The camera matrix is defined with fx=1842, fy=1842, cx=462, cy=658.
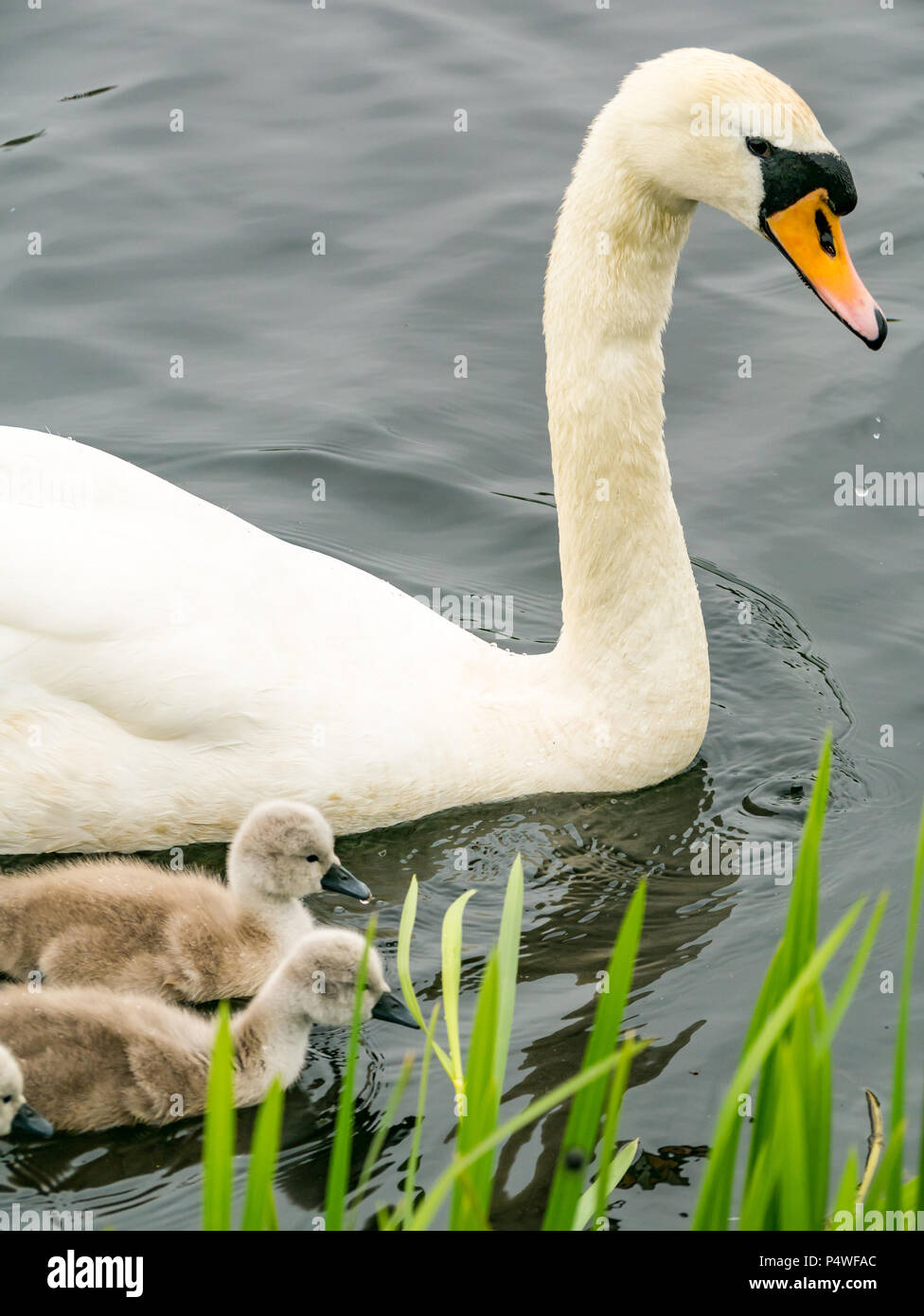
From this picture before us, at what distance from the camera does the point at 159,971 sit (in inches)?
203

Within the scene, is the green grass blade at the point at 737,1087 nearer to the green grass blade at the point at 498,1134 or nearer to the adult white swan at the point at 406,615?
Result: the green grass blade at the point at 498,1134

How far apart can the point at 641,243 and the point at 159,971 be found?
2634 mm

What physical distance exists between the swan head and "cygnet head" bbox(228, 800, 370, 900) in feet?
7.13

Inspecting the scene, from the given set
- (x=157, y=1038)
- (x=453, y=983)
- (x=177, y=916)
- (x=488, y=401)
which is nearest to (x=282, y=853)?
(x=177, y=916)

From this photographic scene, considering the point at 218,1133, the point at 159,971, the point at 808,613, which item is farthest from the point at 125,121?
the point at 218,1133

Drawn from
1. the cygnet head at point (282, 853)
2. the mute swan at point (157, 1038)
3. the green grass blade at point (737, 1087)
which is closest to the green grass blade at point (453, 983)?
the green grass blade at point (737, 1087)

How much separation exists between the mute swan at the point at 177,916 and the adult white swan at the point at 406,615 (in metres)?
0.45

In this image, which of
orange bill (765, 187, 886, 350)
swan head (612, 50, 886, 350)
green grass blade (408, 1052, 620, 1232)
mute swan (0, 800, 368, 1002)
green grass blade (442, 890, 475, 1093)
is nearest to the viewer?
green grass blade (408, 1052, 620, 1232)

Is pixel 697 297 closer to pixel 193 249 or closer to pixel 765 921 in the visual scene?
pixel 193 249

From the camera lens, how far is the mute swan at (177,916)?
5.11m

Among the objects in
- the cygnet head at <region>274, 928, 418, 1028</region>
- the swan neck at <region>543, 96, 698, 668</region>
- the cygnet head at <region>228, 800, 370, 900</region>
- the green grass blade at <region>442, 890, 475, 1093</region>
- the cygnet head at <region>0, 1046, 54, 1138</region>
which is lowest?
the cygnet head at <region>0, 1046, 54, 1138</region>

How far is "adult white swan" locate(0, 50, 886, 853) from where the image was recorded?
18.1 feet

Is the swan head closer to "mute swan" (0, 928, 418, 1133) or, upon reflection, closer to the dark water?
the dark water

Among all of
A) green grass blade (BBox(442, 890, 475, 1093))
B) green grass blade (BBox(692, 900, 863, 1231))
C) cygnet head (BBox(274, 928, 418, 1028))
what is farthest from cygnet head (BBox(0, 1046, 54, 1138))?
green grass blade (BBox(692, 900, 863, 1231))
